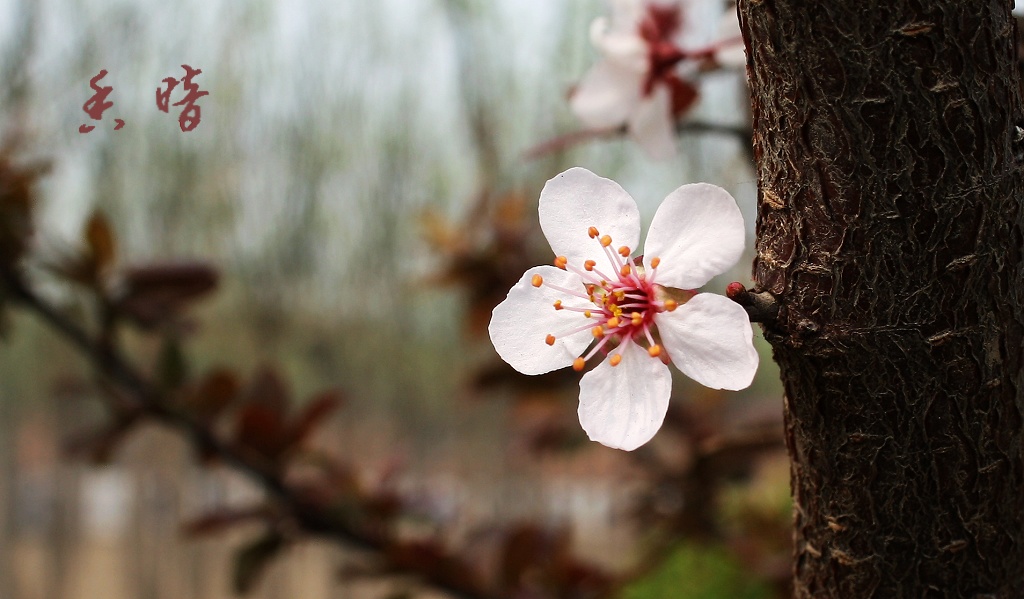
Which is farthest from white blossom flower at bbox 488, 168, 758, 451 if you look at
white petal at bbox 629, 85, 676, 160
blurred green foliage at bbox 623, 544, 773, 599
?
blurred green foliage at bbox 623, 544, 773, 599

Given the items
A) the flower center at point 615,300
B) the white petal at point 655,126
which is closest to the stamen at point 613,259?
the flower center at point 615,300

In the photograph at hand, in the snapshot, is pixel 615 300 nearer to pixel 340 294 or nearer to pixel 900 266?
pixel 900 266

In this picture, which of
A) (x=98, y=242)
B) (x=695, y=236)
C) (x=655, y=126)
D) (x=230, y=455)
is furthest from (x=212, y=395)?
(x=695, y=236)

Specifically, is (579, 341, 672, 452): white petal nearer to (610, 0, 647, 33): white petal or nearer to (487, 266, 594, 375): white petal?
(487, 266, 594, 375): white petal

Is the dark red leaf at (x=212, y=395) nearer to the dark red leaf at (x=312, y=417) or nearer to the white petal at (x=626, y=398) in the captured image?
the dark red leaf at (x=312, y=417)

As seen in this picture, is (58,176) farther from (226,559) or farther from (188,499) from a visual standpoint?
(226,559)

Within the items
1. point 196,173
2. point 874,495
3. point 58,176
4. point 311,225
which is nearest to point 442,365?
point 311,225
